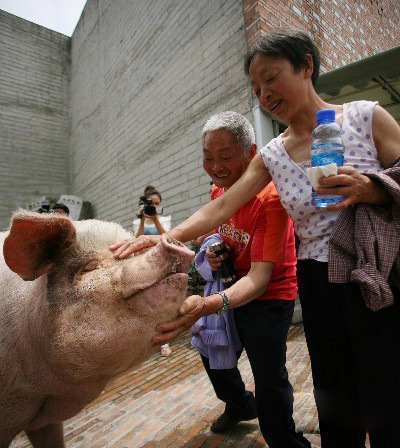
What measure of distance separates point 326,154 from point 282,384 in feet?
4.50

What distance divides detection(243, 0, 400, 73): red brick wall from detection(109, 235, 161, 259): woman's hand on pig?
4.73 m

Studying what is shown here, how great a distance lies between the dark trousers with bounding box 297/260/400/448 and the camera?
1197 mm

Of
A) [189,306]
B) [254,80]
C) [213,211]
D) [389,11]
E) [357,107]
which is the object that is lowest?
[189,306]

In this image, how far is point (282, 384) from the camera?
1.92m

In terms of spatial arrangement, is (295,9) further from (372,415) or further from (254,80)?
(372,415)

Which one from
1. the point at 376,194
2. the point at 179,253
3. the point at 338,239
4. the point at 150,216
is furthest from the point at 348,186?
the point at 150,216

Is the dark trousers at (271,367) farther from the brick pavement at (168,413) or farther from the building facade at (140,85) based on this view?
the building facade at (140,85)

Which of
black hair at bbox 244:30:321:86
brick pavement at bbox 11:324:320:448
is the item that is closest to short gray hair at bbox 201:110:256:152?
black hair at bbox 244:30:321:86

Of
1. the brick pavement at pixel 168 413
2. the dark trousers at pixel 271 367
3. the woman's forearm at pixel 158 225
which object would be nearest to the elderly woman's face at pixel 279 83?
the dark trousers at pixel 271 367

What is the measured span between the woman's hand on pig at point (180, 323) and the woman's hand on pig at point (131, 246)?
0.28 m

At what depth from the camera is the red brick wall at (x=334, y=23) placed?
5102mm

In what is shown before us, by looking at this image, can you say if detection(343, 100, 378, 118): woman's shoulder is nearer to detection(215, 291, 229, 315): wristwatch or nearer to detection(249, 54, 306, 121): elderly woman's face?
detection(249, 54, 306, 121): elderly woman's face

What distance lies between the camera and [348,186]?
43.8 inches

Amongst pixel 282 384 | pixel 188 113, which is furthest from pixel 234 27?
pixel 282 384
